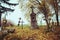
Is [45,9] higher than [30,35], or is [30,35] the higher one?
[45,9]

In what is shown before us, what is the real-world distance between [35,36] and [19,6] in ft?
1.82

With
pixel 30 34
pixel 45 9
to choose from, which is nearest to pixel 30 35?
pixel 30 34

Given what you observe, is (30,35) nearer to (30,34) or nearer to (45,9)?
(30,34)

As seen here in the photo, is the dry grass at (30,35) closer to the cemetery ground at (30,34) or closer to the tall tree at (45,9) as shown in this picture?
the cemetery ground at (30,34)

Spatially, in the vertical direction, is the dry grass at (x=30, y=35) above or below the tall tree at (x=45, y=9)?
below

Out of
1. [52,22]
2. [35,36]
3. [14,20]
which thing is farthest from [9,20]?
[52,22]

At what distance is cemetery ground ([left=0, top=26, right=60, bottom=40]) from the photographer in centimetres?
257

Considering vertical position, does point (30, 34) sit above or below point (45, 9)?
below

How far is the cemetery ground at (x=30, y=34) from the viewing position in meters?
2.57

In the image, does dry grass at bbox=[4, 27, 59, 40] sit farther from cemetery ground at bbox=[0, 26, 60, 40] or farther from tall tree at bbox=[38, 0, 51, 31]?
tall tree at bbox=[38, 0, 51, 31]

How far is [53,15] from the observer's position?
2639 millimetres

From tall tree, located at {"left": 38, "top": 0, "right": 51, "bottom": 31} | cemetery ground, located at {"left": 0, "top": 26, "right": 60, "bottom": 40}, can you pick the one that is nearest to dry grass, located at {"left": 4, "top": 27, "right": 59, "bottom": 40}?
cemetery ground, located at {"left": 0, "top": 26, "right": 60, "bottom": 40}

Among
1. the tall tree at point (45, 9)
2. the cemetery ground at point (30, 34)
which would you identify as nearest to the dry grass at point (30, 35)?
the cemetery ground at point (30, 34)

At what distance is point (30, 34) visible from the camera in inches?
102
